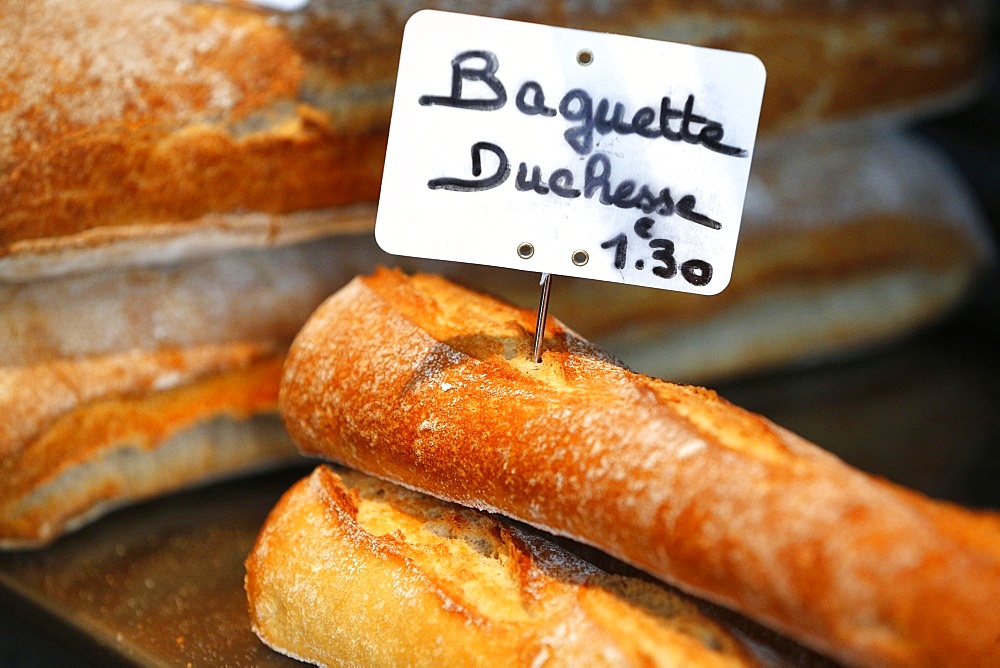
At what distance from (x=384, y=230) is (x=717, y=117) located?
0.42 meters

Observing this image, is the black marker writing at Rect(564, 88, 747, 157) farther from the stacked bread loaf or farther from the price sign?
the stacked bread loaf

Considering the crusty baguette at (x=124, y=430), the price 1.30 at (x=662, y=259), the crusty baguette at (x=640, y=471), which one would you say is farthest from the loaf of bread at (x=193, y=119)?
the price 1.30 at (x=662, y=259)

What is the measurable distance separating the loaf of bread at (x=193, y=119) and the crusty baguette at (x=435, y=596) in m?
0.51

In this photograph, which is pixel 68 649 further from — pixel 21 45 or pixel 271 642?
pixel 21 45

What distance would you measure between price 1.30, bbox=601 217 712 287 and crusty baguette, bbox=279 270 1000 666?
0.43ft

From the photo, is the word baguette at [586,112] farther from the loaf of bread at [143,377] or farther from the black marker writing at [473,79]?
the loaf of bread at [143,377]

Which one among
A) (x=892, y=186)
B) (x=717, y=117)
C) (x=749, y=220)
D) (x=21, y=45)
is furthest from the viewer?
(x=892, y=186)

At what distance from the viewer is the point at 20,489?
57.4 inches

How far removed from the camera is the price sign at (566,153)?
1.14m

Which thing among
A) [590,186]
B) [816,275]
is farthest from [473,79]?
[816,275]

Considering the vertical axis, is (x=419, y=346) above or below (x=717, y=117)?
below

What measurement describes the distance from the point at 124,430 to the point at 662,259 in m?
0.93

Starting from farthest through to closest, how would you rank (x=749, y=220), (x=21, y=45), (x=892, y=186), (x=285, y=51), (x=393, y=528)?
(x=892, y=186) < (x=749, y=220) < (x=285, y=51) < (x=21, y=45) < (x=393, y=528)

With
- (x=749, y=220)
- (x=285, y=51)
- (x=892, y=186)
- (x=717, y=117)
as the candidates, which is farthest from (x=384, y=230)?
(x=892, y=186)
